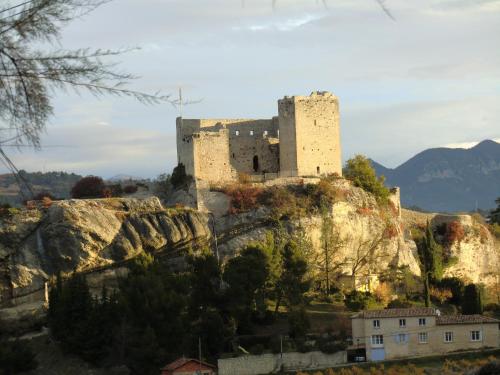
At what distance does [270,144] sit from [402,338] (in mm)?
18805

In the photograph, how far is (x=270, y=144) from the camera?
56.8 m

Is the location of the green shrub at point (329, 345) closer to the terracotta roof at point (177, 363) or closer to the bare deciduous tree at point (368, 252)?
the terracotta roof at point (177, 363)

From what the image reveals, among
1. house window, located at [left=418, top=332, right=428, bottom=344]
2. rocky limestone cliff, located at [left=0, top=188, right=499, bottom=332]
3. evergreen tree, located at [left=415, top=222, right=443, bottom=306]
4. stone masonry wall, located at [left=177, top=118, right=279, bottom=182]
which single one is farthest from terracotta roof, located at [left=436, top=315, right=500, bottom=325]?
stone masonry wall, located at [left=177, top=118, right=279, bottom=182]

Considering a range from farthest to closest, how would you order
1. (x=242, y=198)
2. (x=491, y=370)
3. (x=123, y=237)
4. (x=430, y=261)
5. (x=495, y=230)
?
(x=495, y=230)
(x=430, y=261)
(x=242, y=198)
(x=123, y=237)
(x=491, y=370)

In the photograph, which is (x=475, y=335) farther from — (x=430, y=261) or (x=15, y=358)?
(x=15, y=358)

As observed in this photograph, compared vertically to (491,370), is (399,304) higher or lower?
lower

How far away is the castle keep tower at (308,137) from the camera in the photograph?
182 ft

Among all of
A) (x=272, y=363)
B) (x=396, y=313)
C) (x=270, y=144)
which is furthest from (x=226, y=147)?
(x=272, y=363)

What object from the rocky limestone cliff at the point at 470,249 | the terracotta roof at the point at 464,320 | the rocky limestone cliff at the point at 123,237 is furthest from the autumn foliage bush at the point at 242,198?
the terracotta roof at the point at 464,320

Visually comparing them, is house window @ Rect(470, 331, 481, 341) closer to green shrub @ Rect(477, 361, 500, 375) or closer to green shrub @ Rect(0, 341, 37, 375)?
green shrub @ Rect(0, 341, 37, 375)

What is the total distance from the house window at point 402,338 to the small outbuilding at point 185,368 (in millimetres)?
8789

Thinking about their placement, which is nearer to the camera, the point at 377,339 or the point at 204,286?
the point at 377,339

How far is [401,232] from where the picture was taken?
193 ft

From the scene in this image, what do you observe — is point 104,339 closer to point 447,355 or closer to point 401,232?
point 447,355
